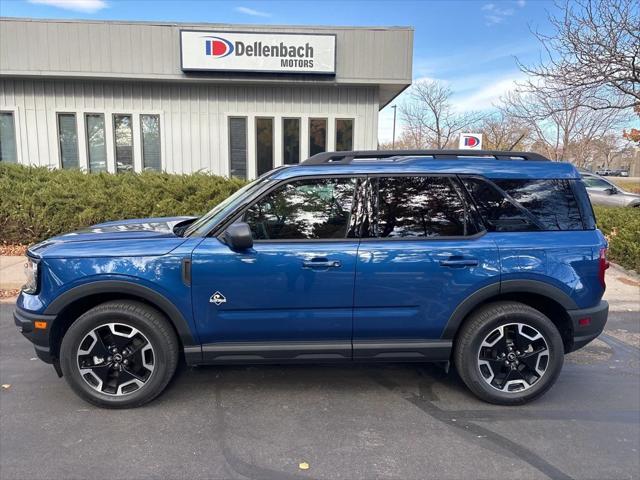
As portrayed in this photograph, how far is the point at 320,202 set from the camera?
11.0ft

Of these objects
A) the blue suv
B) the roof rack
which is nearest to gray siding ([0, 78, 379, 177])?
the roof rack

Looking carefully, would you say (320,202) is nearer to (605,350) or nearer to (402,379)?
(402,379)

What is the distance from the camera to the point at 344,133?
40.2 ft

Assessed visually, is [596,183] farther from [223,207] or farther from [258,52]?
[223,207]

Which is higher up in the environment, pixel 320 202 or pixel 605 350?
pixel 320 202

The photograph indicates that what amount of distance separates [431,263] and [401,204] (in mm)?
493

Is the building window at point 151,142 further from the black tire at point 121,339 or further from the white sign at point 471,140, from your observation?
the black tire at point 121,339

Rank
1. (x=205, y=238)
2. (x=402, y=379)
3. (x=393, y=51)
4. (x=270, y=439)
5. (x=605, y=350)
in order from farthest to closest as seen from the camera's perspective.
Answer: (x=393, y=51)
(x=605, y=350)
(x=402, y=379)
(x=205, y=238)
(x=270, y=439)

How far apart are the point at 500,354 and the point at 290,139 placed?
388 inches

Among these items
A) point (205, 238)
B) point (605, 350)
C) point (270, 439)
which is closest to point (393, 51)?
point (605, 350)

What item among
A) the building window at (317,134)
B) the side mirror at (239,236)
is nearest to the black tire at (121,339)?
the side mirror at (239,236)

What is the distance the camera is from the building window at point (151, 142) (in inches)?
477

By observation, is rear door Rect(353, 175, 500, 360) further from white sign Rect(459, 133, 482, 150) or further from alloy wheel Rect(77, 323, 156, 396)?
white sign Rect(459, 133, 482, 150)

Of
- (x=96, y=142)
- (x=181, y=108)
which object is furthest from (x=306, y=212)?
(x=96, y=142)
